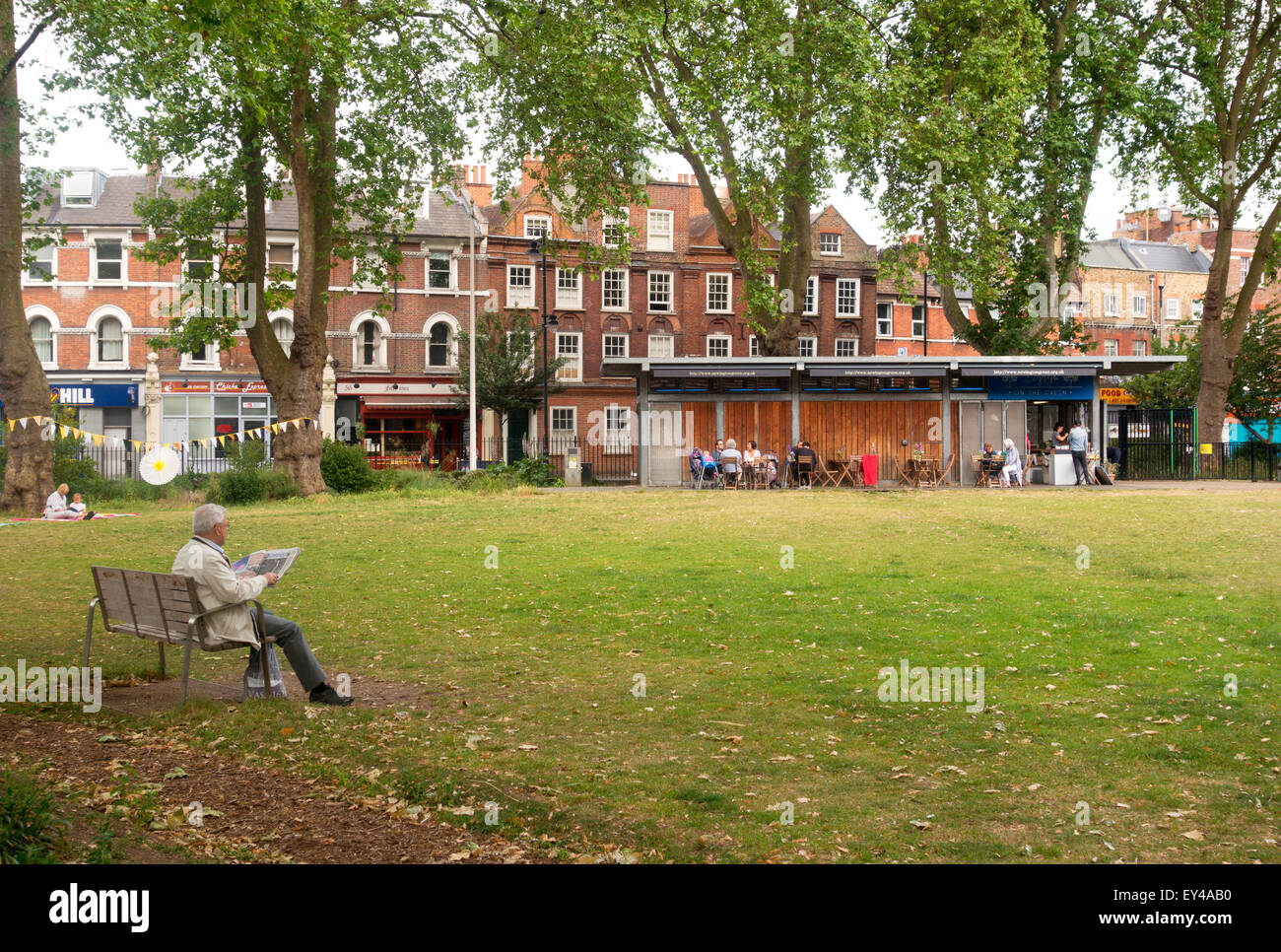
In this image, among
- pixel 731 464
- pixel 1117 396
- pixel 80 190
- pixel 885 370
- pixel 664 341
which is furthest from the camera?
pixel 1117 396

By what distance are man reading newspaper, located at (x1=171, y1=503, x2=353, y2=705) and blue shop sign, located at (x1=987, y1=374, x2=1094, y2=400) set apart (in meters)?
29.1

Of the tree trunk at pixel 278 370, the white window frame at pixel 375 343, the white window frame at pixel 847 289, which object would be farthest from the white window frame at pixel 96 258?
the white window frame at pixel 847 289

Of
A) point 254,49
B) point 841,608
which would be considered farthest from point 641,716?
point 254,49

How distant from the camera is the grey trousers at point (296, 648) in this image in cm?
775

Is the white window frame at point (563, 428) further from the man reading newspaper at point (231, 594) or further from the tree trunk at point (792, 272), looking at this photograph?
the man reading newspaper at point (231, 594)

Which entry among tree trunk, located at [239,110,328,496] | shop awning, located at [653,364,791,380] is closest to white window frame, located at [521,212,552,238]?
shop awning, located at [653,364,791,380]

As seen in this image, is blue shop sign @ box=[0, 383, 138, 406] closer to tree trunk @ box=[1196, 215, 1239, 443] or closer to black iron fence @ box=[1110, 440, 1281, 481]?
black iron fence @ box=[1110, 440, 1281, 481]

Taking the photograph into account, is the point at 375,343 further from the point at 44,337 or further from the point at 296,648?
the point at 296,648

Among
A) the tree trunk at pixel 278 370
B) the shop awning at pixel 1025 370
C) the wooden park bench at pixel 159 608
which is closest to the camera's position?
the wooden park bench at pixel 159 608

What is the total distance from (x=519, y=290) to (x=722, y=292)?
33.6ft

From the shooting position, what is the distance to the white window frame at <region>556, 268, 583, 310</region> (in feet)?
168

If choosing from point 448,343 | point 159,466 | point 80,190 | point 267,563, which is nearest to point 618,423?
point 448,343

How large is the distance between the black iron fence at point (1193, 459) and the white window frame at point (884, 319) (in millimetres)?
21195

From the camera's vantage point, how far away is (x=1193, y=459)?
37406 mm
